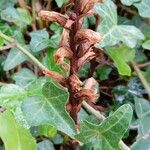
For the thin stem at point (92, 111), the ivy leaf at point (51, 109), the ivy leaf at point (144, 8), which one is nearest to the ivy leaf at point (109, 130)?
the ivy leaf at point (51, 109)

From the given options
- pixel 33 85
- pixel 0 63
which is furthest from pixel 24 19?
pixel 33 85

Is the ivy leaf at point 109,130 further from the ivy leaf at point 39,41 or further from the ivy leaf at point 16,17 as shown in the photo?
the ivy leaf at point 16,17

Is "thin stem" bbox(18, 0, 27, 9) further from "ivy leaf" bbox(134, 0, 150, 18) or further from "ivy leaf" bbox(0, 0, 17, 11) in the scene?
"ivy leaf" bbox(134, 0, 150, 18)

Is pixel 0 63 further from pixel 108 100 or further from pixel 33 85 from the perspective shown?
pixel 108 100

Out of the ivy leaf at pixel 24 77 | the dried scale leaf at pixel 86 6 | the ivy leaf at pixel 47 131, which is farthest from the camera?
the ivy leaf at pixel 24 77

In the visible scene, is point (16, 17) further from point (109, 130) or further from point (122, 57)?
point (109, 130)

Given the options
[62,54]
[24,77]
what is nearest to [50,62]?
[24,77]
